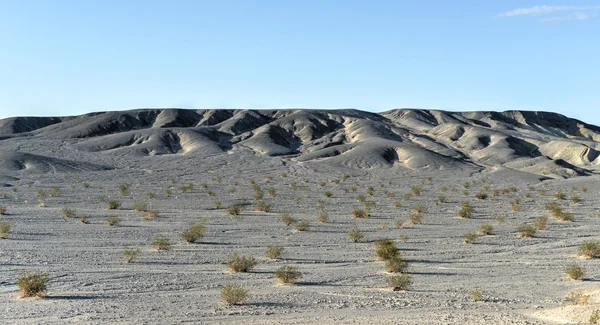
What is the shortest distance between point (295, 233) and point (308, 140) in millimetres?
68026

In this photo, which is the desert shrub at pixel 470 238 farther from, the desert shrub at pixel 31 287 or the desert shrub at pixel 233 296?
the desert shrub at pixel 31 287

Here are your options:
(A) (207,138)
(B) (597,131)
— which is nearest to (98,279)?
(A) (207,138)

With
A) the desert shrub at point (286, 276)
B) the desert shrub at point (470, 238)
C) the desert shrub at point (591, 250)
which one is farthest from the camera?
the desert shrub at point (470, 238)

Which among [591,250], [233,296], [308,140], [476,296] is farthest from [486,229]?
[308,140]

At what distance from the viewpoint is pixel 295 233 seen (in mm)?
26797

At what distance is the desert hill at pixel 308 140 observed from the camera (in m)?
73.1

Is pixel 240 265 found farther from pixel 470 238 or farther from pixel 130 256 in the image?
pixel 470 238

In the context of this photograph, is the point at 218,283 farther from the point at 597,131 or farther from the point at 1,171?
the point at 597,131

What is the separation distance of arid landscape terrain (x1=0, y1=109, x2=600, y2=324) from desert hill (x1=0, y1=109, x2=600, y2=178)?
0.57 metres

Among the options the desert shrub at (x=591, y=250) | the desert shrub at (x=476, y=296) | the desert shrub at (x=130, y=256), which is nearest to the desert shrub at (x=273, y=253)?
the desert shrub at (x=130, y=256)

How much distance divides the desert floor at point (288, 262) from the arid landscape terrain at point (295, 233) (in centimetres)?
8

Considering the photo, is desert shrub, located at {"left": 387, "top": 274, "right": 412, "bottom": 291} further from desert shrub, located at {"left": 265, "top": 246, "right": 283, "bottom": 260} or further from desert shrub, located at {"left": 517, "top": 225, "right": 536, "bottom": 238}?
desert shrub, located at {"left": 517, "top": 225, "right": 536, "bottom": 238}

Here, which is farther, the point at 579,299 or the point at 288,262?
the point at 288,262

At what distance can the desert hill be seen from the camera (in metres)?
73.1
